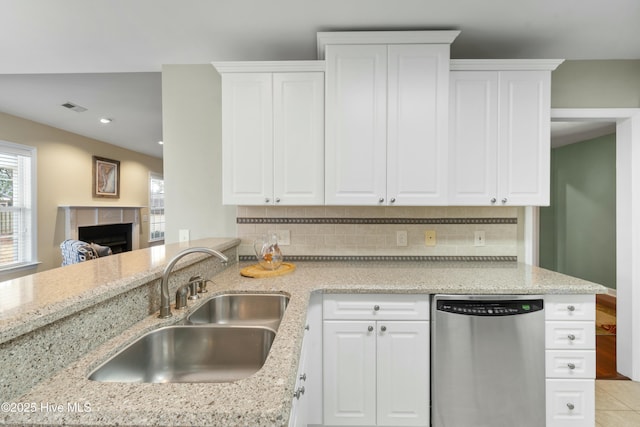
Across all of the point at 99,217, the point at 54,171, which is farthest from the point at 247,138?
the point at 99,217

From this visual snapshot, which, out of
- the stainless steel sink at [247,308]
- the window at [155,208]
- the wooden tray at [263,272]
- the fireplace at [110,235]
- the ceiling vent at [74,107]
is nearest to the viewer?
the stainless steel sink at [247,308]

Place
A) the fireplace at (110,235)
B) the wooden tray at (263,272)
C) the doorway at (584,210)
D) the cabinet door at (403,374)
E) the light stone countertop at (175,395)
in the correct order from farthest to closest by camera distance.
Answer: the fireplace at (110,235) → the doorway at (584,210) → the wooden tray at (263,272) → the cabinet door at (403,374) → the light stone countertop at (175,395)

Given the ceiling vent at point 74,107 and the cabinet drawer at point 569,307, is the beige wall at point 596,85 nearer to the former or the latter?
the cabinet drawer at point 569,307

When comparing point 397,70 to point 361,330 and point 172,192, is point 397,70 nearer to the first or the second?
point 361,330

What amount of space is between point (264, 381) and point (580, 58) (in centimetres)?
300

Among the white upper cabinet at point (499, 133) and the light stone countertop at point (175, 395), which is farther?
the white upper cabinet at point (499, 133)

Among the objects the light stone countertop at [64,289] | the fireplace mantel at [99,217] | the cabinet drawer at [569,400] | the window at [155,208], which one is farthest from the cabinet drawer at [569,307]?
the window at [155,208]

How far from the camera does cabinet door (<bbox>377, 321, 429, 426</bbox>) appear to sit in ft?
5.39

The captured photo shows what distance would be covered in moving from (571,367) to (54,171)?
6.12m

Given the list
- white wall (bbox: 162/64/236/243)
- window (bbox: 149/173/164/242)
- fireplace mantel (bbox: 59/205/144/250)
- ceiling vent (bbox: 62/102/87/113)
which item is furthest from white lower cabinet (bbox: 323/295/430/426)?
window (bbox: 149/173/164/242)

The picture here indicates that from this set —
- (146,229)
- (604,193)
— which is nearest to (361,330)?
(604,193)

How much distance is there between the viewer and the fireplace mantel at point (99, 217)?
14.9 ft

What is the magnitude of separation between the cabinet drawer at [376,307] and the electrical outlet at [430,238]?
0.71 metres

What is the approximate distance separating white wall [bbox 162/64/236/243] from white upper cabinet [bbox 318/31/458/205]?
947 millimetres
